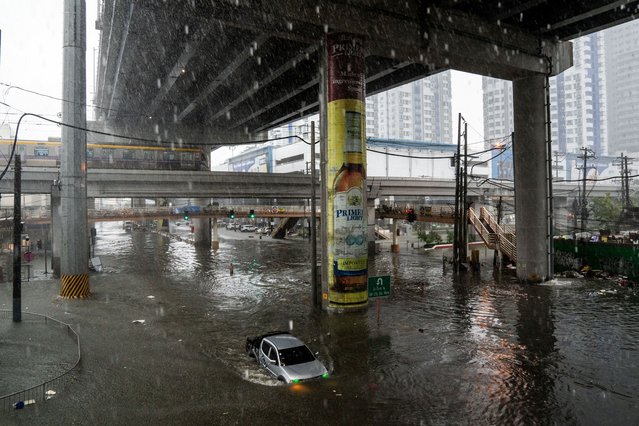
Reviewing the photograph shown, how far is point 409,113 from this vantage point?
140m

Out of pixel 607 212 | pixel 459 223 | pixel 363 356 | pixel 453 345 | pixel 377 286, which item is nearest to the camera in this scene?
pixel 363 356

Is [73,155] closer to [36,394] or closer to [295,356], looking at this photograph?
[36,394]

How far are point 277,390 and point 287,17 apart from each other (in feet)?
46.3

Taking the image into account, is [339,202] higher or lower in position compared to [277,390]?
higher

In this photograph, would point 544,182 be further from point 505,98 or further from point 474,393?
point 505,98

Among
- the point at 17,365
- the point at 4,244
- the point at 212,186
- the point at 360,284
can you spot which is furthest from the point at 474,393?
the point at 4,244

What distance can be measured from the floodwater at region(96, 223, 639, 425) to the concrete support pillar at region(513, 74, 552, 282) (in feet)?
5.53

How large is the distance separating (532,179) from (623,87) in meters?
159

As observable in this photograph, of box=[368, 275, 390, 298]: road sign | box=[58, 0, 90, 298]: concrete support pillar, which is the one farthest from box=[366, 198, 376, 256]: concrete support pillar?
box=[58, 0, 90, 298]: concrete support pillar

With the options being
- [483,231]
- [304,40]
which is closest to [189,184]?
[304,40]

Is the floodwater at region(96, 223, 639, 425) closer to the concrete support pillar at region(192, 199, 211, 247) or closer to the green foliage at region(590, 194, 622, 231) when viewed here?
the concrete support pillar at region(192, 199, 211, 247)

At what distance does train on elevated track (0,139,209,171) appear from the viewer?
135 ft

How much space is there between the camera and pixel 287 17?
18312mm

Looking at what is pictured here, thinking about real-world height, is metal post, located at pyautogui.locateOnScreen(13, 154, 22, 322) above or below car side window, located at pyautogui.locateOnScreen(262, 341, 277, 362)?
above
